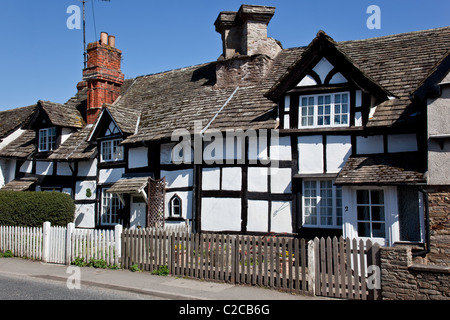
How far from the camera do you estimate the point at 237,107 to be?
16.7m

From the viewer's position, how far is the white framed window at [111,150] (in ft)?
62.7

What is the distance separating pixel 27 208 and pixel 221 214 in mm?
8031

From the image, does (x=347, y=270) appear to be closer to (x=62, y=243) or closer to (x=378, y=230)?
(x=378, y=230)

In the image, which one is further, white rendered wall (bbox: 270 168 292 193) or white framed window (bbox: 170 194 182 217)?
white framed window (bbox: 170 194 182 217)

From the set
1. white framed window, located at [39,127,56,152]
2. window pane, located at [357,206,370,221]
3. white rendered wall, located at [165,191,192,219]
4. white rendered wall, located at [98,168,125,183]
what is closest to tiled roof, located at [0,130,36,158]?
white framed window, located at [39,127,56,152]

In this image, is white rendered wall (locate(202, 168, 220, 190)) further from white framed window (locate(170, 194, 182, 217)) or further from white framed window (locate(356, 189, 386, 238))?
white framed window (locate(356, 189, 386, 238))

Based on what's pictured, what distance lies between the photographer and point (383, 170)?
1207 centimetres

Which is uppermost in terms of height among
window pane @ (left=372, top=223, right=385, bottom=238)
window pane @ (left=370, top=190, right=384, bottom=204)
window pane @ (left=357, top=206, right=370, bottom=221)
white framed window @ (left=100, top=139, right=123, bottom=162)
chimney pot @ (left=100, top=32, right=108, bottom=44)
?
chimney pot @ (left=100, top=32, right=108, bottom=44)

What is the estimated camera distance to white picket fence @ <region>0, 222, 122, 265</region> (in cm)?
1254

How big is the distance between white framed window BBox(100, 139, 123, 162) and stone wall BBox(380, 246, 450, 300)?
13491mm

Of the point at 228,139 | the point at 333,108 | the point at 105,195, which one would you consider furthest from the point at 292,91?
the point at 105,195

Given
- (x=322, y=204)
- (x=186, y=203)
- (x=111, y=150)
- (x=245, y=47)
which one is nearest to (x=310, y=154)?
(x=322, y=204)

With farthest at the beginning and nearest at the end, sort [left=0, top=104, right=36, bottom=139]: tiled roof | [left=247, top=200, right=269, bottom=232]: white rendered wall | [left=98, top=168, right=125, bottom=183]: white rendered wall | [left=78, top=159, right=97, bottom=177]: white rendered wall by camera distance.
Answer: [left=0, top=104, right=36, bottom=139]: tiled roof
[left=78, top=159, right=97, bottom=177]: white rendered wall
[left=98, top=168, right=125, bottom=183]: white rendered wall
[left=247, top=200, right=269, bottom=232]: white rendered wall

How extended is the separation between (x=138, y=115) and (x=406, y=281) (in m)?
15.0
